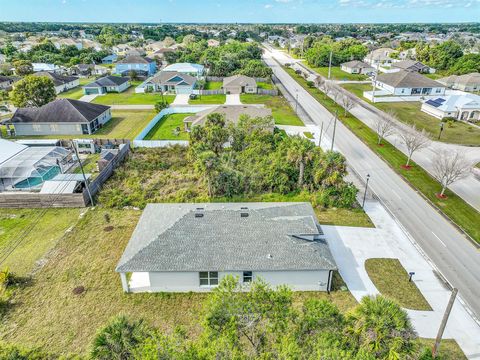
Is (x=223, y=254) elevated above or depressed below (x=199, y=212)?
below

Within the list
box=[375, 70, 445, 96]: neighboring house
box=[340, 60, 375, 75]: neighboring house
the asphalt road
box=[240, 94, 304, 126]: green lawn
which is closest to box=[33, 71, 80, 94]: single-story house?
box=[240, 94, 304, 126]: green lawn

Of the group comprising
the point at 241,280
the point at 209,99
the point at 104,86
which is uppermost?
the point at 104,86

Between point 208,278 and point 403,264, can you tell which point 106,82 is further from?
point 403,264

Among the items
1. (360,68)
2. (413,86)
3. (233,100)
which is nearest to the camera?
(233,100)

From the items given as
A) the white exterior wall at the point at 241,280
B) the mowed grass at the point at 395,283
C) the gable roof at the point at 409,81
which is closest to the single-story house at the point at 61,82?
the white exterior wall at the point at 241,280

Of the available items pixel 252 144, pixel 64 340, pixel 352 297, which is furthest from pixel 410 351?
pixel 252 144

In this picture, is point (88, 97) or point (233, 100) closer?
point (233, 100)

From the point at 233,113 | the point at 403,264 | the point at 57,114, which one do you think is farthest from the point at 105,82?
the point at 403,264

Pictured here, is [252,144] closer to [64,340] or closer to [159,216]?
[159,216]

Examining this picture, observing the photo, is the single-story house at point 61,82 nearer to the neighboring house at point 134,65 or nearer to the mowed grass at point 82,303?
the neighboring house at point 134,65
